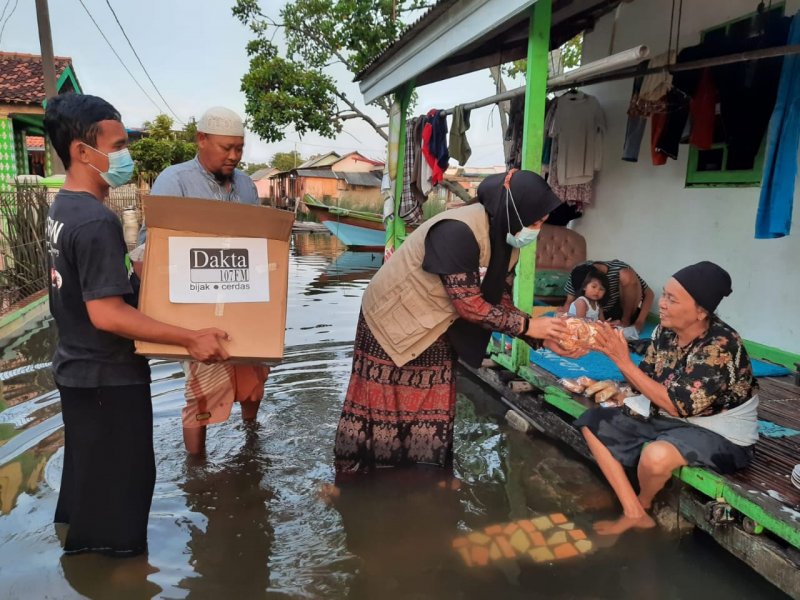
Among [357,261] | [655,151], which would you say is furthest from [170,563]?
[357,261]

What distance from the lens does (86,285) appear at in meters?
1.96

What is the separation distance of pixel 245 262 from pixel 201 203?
30 centimetres

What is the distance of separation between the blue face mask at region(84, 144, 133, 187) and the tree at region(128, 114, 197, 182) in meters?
19.9

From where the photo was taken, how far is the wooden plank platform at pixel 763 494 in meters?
2.45

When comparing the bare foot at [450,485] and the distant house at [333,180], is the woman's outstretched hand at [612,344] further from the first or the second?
the distant house at [333,180]

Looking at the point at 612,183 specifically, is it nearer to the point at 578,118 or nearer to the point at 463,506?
the point at 578,118

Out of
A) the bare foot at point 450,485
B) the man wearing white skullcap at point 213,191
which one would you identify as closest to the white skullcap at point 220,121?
the man wearing white skullcap at point 213,191

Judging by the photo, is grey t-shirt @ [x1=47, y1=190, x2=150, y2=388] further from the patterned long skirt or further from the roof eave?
the roof eave

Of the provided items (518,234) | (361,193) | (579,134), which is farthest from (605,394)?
(361,193)

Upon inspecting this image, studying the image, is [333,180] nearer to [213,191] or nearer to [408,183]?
[408,183]

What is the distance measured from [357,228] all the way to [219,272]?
52.3 feet

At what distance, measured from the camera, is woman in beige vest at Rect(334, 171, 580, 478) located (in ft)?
8.75

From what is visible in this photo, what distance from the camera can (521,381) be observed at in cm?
454

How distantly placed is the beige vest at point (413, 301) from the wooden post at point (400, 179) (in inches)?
176
